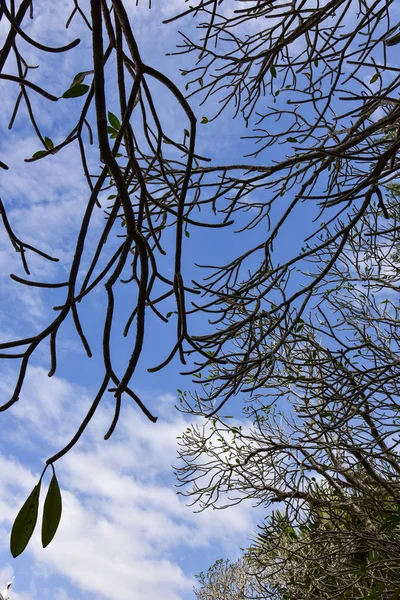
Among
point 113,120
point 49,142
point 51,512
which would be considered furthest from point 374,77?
point 51,512

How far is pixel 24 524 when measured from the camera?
621 mm

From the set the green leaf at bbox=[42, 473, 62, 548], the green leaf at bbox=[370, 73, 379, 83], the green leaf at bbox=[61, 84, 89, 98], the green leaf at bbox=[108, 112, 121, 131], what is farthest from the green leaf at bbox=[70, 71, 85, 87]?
the green leaf at bbox=[370, 73, 379, 83]

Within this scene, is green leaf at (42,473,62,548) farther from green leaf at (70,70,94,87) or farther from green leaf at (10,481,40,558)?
green leaf at (70,70,94,87)

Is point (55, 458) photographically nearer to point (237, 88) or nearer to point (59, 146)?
point (59, 146)

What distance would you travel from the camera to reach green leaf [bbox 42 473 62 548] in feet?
2.03

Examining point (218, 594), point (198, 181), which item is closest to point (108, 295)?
point (198, 181)

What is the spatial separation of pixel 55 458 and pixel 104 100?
16.2 inches

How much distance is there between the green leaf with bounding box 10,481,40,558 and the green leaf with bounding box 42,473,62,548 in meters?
0.01

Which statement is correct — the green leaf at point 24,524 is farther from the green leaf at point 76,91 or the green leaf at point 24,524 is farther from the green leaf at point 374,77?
the green leaf at point 374,77

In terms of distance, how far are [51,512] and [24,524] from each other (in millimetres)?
32

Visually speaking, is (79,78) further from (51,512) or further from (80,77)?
(51,512)

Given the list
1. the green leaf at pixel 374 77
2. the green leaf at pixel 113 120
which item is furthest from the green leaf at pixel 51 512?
the green leaf at pixel 374 77

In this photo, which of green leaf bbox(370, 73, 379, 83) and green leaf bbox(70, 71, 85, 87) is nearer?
green leaf bbox(70, 71, 85, 87)

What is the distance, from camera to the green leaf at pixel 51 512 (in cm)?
62
